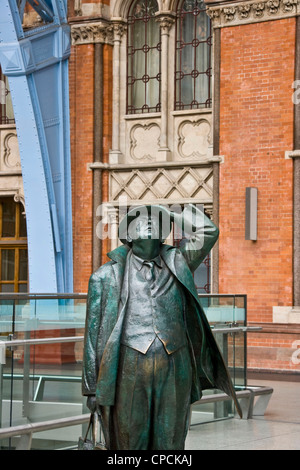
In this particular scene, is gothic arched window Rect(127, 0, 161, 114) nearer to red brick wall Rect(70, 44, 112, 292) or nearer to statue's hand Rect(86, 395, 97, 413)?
red brick wall Rect(70, 44, 112, 292)

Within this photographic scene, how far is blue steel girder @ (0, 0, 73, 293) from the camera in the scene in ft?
56.1

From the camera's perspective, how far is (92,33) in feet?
64.8

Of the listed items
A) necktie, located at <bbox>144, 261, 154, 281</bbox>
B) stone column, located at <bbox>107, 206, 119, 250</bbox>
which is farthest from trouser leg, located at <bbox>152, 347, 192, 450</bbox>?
stone column, located at <bbox>107, 206, 119, 250</bbox>

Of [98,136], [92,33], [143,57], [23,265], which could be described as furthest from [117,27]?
[23,265]

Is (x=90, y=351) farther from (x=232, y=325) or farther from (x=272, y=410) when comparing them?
(x=272, y=410)

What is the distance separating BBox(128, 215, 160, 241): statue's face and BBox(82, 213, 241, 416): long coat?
0.13 meters

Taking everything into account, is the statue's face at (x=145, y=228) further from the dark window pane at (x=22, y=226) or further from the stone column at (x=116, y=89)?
the dark window pane at (x=22, y=226)

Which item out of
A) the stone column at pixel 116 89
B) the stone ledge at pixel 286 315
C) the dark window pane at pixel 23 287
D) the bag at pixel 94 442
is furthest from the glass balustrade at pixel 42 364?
the dark window pane at pixel 23 287

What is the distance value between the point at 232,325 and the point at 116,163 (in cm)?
843

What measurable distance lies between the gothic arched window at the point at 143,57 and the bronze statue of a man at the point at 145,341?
558 inches

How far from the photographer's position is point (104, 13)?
19.8 metres

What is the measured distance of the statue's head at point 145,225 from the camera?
5.68 m

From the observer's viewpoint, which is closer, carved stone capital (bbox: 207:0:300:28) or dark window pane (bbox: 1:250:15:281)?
carved stone capital (bbox: 207:0:300:28)
